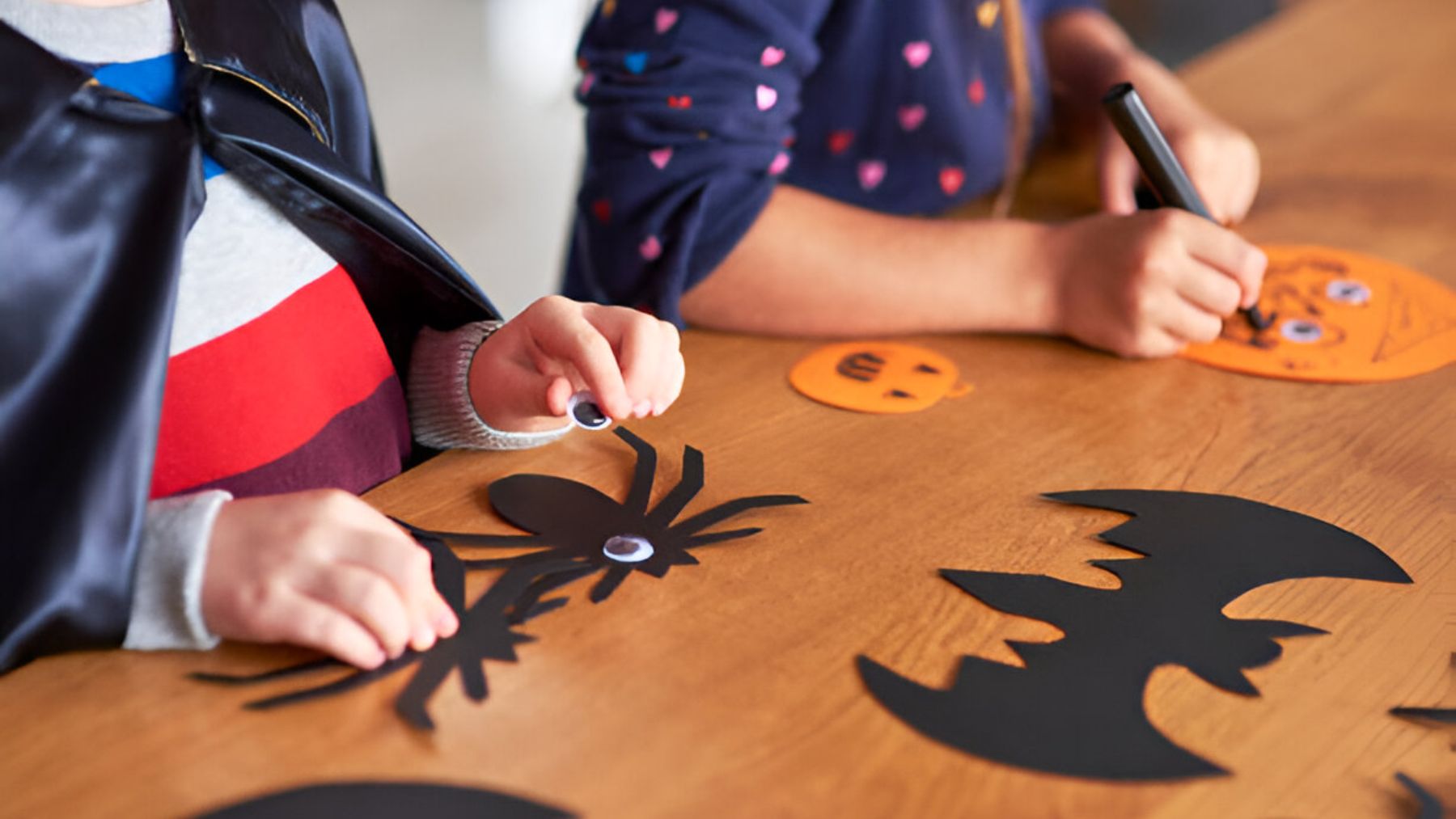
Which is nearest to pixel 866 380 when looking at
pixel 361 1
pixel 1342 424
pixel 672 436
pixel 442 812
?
pixel 672 436

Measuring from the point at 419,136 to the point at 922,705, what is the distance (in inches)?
93.5

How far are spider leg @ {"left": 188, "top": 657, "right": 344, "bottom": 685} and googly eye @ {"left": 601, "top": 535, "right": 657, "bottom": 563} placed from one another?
113mm

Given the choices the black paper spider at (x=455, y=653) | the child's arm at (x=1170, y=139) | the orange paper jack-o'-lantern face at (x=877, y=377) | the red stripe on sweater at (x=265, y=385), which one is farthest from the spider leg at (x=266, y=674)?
the child's arm at (x=1170, y=139)

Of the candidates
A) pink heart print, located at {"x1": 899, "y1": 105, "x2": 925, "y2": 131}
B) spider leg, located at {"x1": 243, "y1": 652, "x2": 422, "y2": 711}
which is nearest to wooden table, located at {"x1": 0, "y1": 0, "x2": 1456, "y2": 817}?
spider leg, located at {"x1": 243, "y1": 652, "x2": 422, "y2": 711}

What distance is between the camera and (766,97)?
764mm

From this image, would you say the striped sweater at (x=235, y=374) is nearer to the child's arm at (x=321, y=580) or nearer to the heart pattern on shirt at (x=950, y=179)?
the child's arm at (x=321, y=580)

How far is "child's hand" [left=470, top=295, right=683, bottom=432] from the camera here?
21.3 inches

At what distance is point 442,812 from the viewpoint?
39 cm

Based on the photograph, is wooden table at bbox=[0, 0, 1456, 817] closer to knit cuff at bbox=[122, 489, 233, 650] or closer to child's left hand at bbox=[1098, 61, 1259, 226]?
knit cuff at bbox=[122, 489, 233, 650]

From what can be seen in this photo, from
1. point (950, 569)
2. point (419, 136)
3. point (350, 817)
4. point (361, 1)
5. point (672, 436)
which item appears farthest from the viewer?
point (361, 1)

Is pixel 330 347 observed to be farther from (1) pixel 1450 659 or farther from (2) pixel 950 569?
(1) pixel 1450 659

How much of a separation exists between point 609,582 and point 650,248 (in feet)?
0.97

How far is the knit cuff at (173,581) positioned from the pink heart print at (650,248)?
331 mm

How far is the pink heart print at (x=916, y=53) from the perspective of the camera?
0.90 meters
